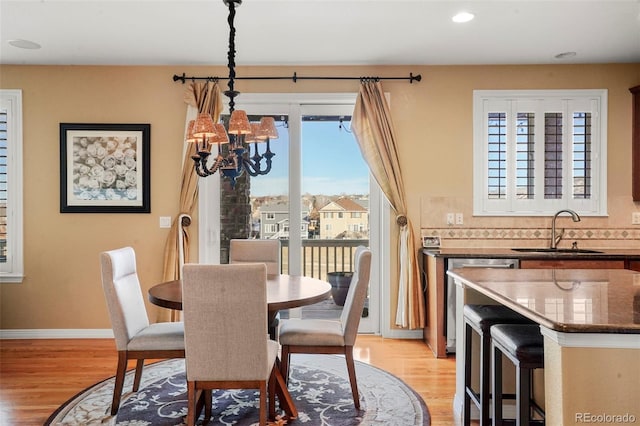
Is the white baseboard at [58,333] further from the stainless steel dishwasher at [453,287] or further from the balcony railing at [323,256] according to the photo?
the stainless steel dishwasher at [453,287]

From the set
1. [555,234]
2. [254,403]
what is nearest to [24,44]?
[254,403]

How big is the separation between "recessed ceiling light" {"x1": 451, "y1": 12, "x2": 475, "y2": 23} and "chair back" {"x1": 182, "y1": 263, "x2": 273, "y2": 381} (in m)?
2.36

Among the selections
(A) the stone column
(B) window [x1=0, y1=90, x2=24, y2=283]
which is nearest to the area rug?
(A) the stone column

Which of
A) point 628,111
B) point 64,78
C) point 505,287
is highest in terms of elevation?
point 64,78

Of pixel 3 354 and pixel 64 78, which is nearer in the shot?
pixel 3 354

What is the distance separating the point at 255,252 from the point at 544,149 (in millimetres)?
2934

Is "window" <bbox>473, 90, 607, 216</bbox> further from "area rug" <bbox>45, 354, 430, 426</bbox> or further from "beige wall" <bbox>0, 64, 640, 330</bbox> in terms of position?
"area rug" <bbox>45, 354, 430, 426</bbox>

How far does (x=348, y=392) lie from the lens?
113 inches

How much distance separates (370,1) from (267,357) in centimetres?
239

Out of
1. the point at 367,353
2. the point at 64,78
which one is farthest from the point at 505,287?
the point at 64,78

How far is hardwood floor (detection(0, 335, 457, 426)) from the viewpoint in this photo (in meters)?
2.67

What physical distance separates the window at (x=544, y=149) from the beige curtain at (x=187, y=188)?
8.37ft

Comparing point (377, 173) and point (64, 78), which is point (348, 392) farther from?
point (64, 78)

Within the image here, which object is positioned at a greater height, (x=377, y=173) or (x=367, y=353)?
(x=377, y=173)
